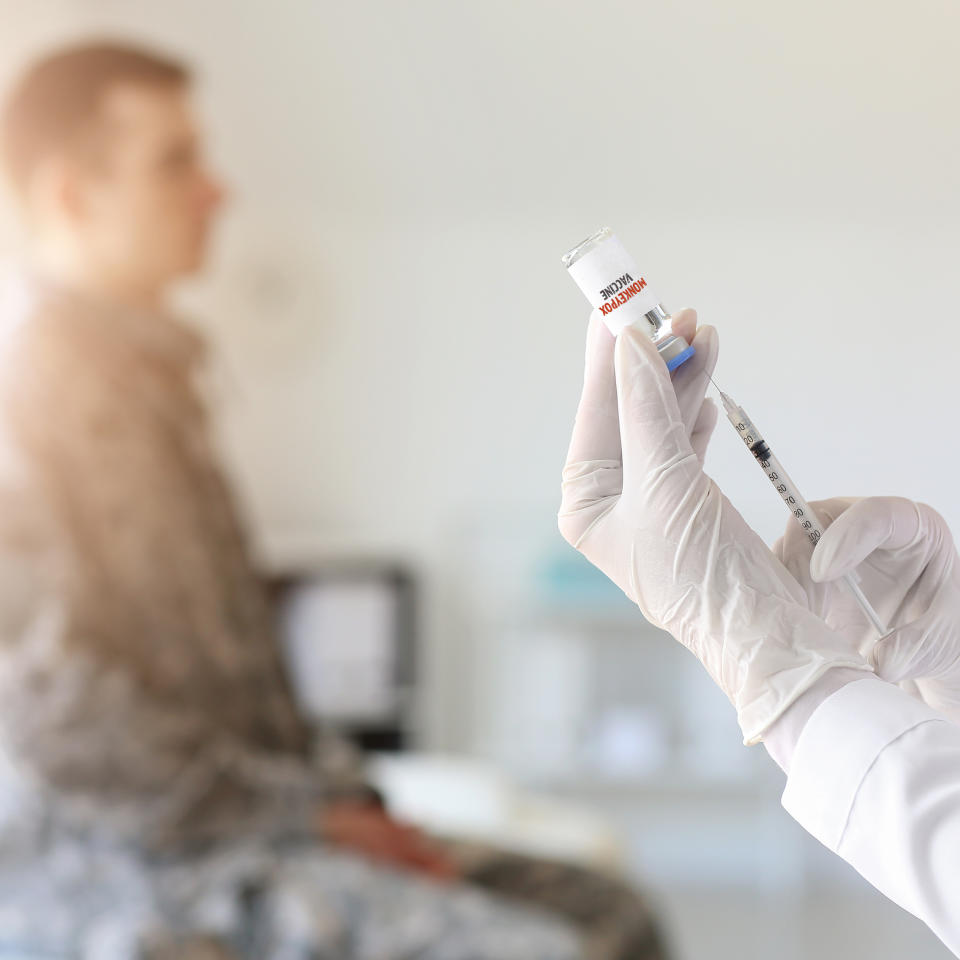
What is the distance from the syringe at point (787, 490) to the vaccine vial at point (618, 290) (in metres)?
0.04

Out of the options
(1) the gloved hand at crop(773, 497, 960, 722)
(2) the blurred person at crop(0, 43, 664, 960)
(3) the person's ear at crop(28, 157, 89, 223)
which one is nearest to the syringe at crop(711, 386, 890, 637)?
(1) the gloved hand at crop(773, 497, 960, 722)

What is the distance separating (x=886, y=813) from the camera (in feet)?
1.33

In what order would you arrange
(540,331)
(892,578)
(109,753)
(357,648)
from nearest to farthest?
(892,578) → (109,753) → (540,331) → (357,648)

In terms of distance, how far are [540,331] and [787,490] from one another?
1.30 metres

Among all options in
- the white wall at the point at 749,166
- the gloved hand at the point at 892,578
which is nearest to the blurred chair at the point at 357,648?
the white wall at the point at 749,166

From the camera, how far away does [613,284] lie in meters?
0.45

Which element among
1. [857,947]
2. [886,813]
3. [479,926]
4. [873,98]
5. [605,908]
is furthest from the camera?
[857,947]

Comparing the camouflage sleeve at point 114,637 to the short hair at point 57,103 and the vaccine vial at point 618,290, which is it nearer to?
the short hair at point 57,103

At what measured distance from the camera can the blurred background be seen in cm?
52

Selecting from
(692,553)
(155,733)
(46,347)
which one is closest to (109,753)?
(155,733)

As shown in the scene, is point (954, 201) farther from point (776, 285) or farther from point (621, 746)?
point (621, 746)

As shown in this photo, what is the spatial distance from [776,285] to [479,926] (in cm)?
73

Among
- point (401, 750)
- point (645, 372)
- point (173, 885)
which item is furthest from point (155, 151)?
point (401, 750)

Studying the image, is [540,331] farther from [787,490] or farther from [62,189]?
[787,490]
